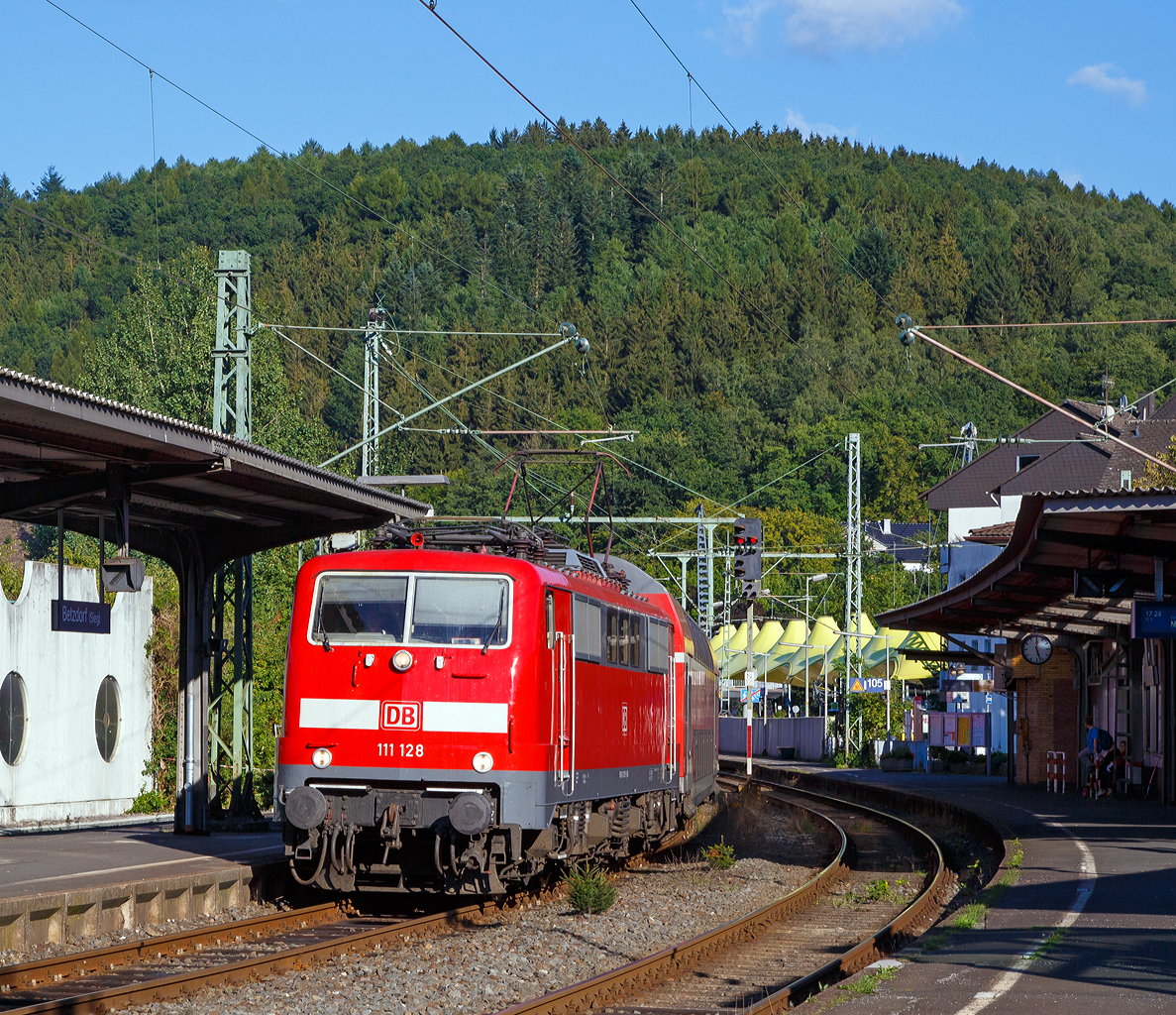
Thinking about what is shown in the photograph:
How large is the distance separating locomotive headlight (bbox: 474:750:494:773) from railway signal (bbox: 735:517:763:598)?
68.3ft

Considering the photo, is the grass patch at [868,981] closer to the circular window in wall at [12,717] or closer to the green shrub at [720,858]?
the green shrub at [720,858]

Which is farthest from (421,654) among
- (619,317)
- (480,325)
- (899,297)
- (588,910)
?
(899,297)

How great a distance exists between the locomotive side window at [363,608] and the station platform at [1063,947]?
539 cm

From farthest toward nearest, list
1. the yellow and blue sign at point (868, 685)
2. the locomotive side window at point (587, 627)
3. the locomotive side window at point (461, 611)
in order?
the yellow and blue sign at point (868, 685)
the locomotive side window at point (587, 627)
the locomotive side window at point (461, 611)

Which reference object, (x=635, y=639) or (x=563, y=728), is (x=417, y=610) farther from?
(x=635, y=639)

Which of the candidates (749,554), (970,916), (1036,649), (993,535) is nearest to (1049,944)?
(970,916)

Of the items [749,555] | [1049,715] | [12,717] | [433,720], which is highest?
[749,555]

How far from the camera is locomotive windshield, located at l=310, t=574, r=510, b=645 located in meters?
13.9

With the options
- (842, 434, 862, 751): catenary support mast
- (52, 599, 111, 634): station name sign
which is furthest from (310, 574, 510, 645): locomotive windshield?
(842, 434, 862, 751): catenary support mast

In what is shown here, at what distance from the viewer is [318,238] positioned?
111 meters

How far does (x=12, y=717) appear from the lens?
22.3 m

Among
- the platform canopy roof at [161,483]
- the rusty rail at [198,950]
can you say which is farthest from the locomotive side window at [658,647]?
the rusty rail at [198,950]

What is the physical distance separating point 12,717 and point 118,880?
10.1 meters

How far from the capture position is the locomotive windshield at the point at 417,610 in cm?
1390
